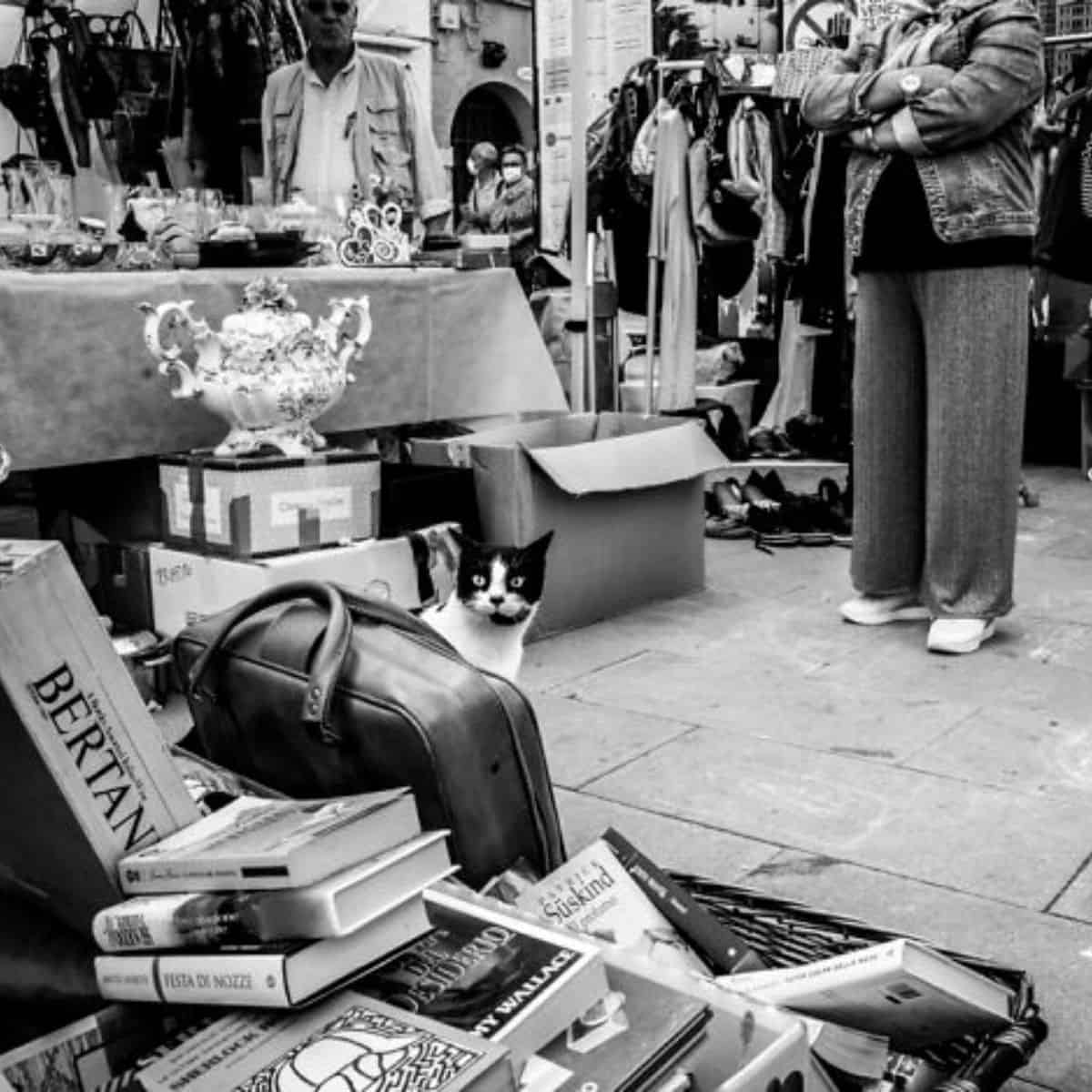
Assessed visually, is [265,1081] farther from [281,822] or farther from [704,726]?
[704,726]

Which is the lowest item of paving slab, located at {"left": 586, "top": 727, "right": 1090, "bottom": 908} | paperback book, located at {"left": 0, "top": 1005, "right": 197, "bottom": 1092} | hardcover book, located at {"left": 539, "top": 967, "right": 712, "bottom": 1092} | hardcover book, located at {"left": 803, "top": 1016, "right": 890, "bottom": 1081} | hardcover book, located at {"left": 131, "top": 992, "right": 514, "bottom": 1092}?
paving slab, located at {"left": 586, "top": 727, "right": 1090, "bottom": 908}

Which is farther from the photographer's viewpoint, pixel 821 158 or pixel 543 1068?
pixel 821 158

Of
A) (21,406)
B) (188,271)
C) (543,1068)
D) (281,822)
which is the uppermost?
(188,271)

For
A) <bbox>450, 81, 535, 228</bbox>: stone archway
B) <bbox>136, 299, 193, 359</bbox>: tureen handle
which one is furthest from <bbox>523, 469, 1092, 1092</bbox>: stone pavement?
<bbox>450, 81, 535, 228</bbox>: stone archway

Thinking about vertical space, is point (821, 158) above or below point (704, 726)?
above

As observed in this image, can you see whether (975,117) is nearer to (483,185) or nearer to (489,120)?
(483,185)

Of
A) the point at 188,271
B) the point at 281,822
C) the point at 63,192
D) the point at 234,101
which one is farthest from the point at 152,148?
the point at 281,822

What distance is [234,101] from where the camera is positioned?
192 inches

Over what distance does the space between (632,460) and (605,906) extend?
2.14m

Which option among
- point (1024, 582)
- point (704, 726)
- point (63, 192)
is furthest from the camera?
point (1024, 582)

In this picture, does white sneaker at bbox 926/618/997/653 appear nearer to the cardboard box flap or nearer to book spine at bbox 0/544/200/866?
the cardboard box flap

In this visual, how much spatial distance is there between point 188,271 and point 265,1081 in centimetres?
248

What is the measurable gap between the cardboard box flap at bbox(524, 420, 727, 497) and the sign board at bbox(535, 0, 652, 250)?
64.0 inches

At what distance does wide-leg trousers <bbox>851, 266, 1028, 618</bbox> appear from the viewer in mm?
3117
